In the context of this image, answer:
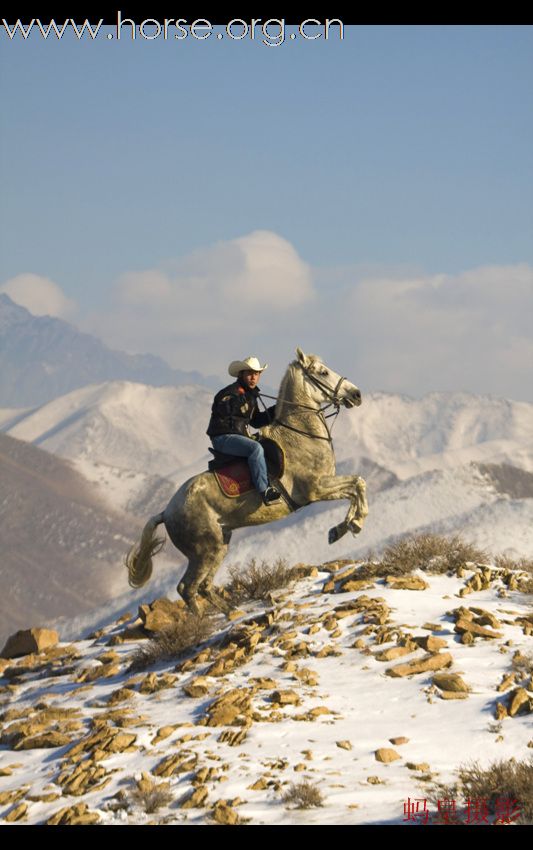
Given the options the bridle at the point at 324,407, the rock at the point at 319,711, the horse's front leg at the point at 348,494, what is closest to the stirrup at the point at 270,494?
the horse's front leg at the point at 348,494

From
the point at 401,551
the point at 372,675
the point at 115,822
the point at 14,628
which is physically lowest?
the point at 14,628

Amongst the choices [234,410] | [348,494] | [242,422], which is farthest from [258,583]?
[234,410]

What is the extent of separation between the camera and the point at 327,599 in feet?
52.6

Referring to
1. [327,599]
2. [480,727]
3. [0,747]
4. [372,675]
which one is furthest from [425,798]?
[327,599]

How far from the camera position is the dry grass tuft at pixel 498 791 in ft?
28.2

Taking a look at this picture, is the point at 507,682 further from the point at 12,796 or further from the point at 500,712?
the point at 12,796

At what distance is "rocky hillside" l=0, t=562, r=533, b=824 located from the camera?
9367 mm

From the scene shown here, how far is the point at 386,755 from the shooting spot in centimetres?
1002

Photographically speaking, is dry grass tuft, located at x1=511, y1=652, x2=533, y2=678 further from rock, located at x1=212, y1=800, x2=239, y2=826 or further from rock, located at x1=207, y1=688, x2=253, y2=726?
rock, located at x1=212, y1=800, x2=239, y2=826

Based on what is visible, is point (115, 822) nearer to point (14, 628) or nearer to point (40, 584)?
point (14, 628)

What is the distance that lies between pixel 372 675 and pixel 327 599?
3504mm

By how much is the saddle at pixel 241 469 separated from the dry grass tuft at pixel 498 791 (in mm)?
5658

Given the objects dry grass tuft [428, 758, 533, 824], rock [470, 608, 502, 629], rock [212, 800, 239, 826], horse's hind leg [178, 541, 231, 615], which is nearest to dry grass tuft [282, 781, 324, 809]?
rock [212, 800, 239, 826]

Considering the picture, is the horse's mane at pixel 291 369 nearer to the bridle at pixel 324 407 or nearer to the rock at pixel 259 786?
the bridle at pixel 324 407
